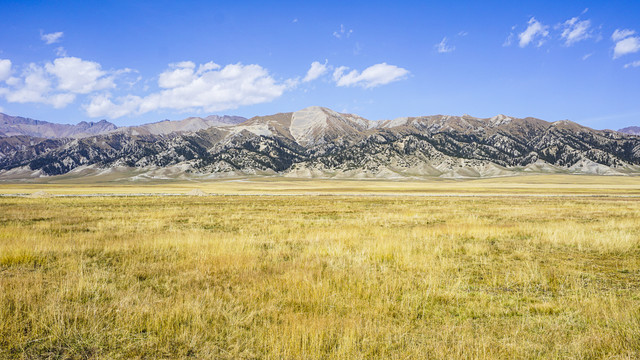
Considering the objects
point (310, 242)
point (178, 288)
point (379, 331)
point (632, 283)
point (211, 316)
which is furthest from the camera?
point (310, 242)

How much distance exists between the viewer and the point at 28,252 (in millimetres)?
10242

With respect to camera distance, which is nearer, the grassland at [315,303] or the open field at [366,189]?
the grassland at [315,303]

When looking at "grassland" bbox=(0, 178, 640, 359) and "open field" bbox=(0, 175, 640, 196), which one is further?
"open field" bbox=(0, 175, 640, 196)

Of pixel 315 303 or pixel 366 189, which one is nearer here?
pixel 315 303

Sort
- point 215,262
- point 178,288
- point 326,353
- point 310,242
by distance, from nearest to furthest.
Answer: point 326,353 → point 178,288 → point 215,262 → point 310,242

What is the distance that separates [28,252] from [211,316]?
8.52 meters

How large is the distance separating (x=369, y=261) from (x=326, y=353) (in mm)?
5892

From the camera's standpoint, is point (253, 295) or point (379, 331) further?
point (253, 295)

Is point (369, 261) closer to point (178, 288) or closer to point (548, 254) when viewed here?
point (178, 288)

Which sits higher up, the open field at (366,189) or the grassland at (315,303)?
the grassland at (315,303)

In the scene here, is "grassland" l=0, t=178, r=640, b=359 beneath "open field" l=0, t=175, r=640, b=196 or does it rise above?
above

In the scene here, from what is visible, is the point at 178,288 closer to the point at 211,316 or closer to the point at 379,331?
the point at 211,316

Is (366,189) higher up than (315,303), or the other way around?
(315,303)

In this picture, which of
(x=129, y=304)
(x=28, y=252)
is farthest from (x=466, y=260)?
(x=28, y=252)
